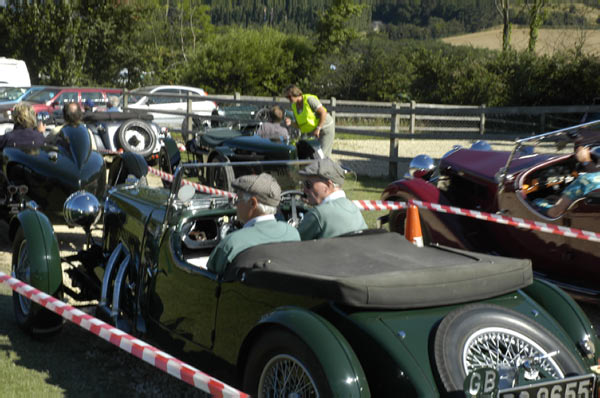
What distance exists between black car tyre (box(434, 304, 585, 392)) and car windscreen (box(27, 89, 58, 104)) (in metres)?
19.4

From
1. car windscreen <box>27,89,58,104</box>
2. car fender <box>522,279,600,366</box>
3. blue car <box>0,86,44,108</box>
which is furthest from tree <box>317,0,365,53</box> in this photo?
car fender <box>522,279,600,366</box>

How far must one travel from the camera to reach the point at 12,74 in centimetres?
2606

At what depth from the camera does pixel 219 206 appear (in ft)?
14.5

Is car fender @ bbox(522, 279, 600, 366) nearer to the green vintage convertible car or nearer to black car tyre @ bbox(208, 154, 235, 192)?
the green vintage convertible car

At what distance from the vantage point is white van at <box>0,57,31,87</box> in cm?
2581

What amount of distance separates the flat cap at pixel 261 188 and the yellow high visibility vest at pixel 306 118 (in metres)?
7.49

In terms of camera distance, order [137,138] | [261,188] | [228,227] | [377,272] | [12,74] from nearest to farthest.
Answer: [377,272] → [261,188] → [228,227] → [137,138] → [12,74]

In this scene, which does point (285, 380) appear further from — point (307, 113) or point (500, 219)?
point (307, 113)

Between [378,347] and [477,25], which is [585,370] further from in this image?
Answer: [477,25]

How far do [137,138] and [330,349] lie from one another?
30.9 feet

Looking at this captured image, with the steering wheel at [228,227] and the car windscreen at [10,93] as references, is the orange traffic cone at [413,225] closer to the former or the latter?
the steering wheel at [228,227]

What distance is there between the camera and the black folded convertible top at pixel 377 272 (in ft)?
9.58

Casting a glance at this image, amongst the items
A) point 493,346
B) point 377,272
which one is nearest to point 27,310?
point 377,272

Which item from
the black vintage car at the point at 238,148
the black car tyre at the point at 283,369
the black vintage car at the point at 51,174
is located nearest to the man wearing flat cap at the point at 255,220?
the black car tyre at the point at 283,369
